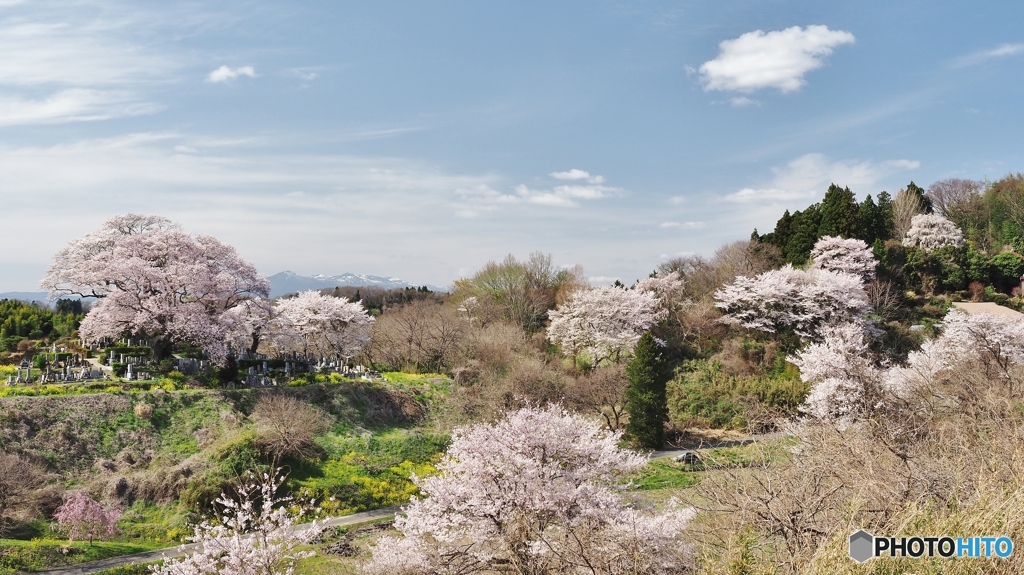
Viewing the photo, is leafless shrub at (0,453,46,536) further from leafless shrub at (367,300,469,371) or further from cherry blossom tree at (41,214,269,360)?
leafless shrub at (367,300,469,371)

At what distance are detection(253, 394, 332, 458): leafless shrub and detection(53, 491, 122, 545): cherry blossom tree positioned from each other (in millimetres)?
5107

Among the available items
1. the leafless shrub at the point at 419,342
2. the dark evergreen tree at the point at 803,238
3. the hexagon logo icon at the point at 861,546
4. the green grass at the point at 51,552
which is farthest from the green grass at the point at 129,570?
the dark evergreen tree at the point at 803,238

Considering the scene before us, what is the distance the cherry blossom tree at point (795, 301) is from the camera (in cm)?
3497

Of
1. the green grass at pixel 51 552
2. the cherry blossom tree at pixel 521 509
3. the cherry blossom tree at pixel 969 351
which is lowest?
the green grass at pixel 51 552

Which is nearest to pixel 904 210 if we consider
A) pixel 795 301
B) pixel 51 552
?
pixel 795 301

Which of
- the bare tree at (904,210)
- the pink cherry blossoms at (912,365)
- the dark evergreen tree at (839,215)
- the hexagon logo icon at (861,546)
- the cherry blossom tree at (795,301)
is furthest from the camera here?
the bare tree at (904,210)

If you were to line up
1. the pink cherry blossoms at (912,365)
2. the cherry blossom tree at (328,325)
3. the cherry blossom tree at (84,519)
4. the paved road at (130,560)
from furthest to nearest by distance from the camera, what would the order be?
the cherry blossom tree at (328,325) → the pink cherry blossoms at (912,365) → the cherry blossom tree at (84,519) → the paved road at (130,560)

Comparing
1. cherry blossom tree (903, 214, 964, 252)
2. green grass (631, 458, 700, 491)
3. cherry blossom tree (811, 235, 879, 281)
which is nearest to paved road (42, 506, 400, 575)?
green grass (631, 458, 700, 491)

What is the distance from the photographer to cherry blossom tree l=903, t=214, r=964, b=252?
4856 centimetres

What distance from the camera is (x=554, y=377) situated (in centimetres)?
3142

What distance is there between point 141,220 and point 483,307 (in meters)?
24.0

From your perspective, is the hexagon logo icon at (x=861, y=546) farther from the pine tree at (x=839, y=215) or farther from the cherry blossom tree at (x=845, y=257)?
the pine tree at (x=839, y=215)

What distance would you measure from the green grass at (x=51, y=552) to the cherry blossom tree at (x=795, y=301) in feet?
102

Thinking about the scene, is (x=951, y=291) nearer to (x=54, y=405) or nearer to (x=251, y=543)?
(x=251, y=543)
